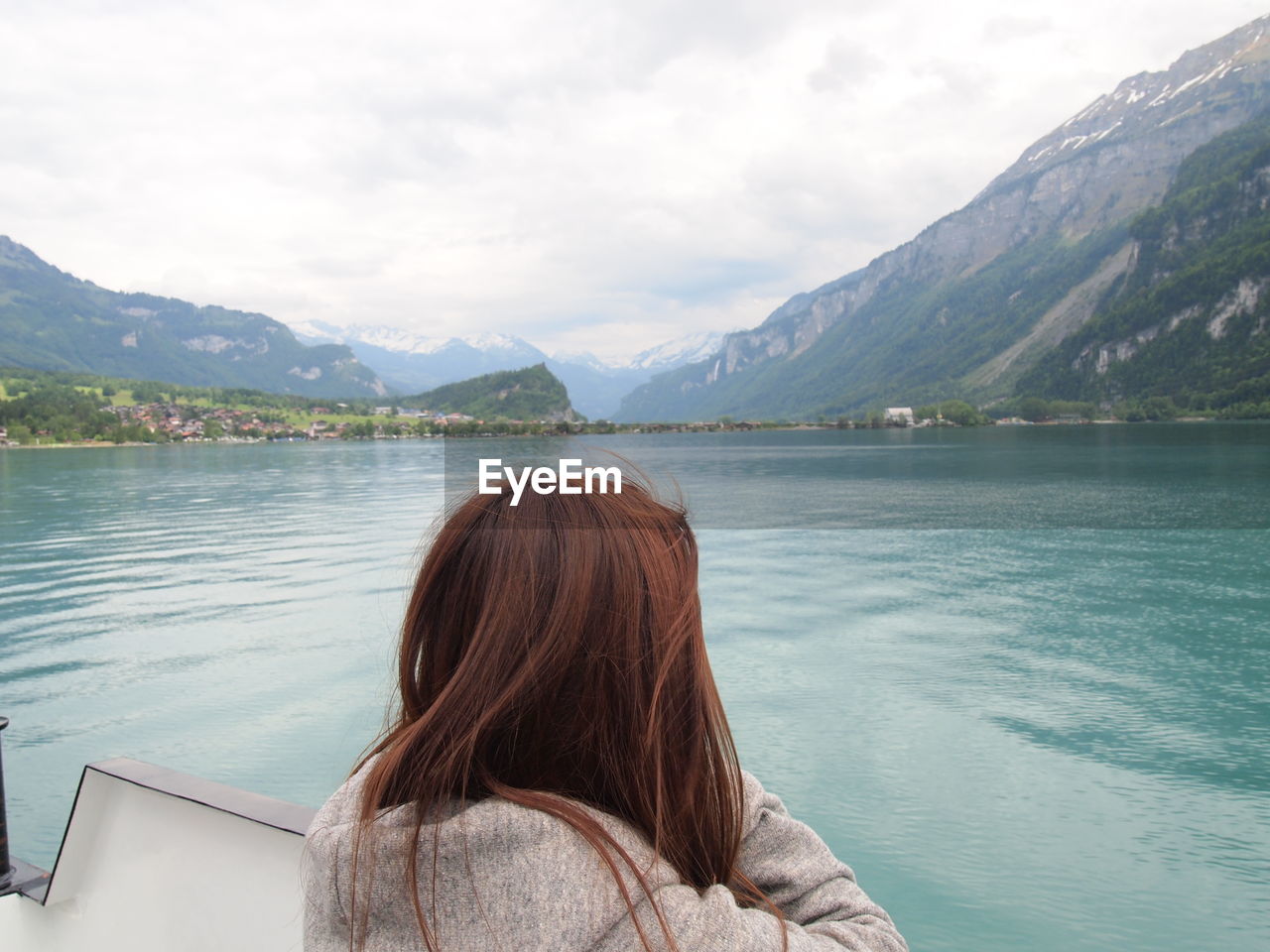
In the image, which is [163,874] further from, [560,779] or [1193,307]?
[1193,307]

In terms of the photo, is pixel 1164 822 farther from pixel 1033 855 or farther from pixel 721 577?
pixel 721 577

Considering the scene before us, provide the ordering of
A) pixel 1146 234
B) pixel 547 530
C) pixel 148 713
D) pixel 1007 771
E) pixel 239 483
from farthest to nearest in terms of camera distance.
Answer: pixel 1146 234 → pixel 239 483 → pixel 148 713 → pixel 1007 771 → pixel 547 530

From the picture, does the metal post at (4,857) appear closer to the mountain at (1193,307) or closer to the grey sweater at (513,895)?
the grey sweater at (513,895)

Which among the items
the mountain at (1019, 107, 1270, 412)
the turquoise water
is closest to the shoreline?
the mountain at (1019, 107, 1270, 412)

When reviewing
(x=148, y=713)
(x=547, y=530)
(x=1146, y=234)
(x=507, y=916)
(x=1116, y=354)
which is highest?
(x=1146, y=234)

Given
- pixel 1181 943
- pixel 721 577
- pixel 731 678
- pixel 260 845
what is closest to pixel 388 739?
pixel 260 845
